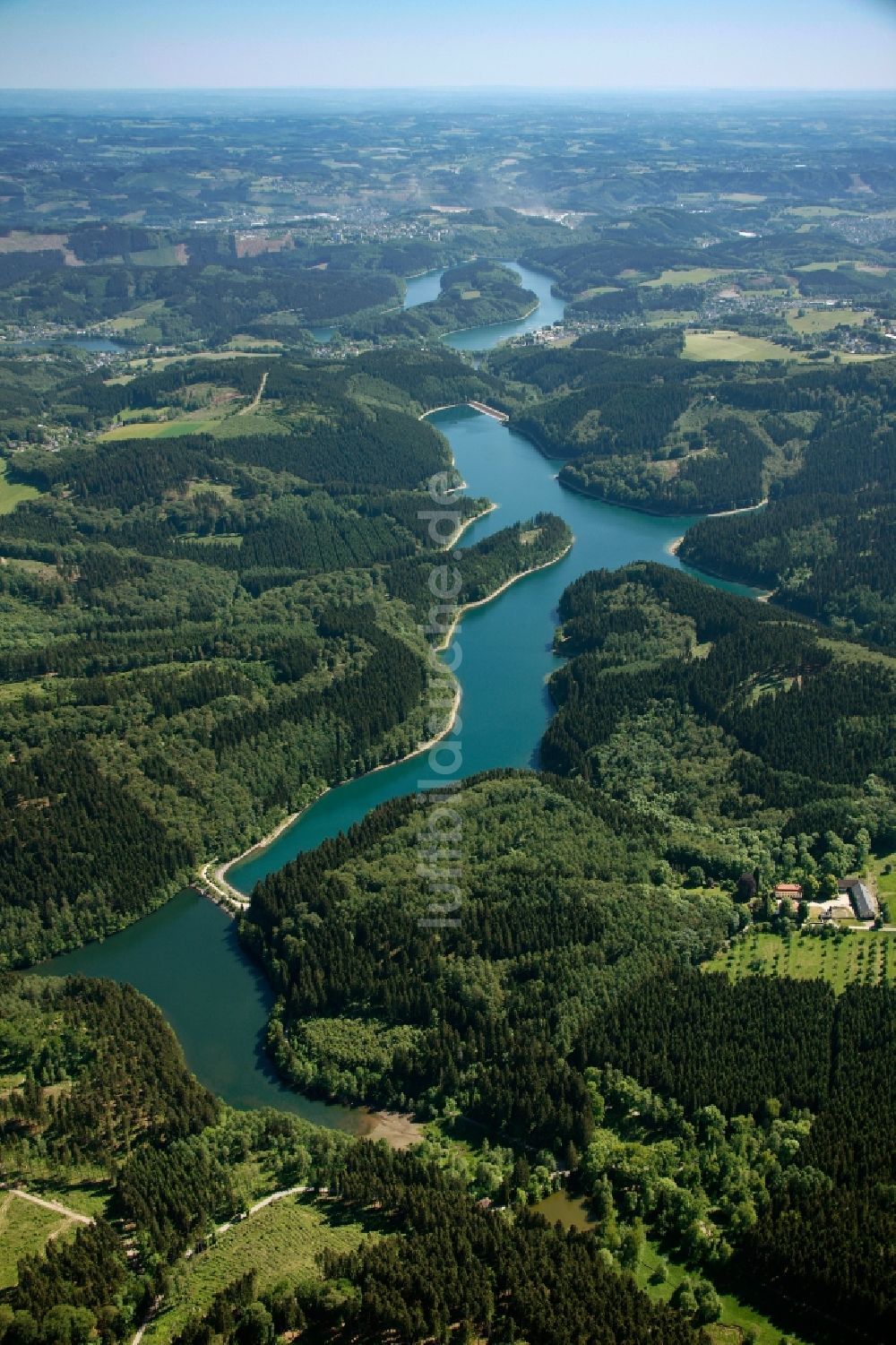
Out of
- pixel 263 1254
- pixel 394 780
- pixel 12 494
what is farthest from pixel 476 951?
pixel 12 494

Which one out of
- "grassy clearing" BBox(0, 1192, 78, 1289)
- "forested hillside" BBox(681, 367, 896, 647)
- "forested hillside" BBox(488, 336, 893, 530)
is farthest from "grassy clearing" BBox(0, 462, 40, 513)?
"grassy clearing" BBox(0, 1192, 78, 1289)

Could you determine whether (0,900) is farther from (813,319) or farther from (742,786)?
(813,319)

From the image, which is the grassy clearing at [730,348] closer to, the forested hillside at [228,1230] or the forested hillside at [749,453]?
the forested hillside at [749,453]

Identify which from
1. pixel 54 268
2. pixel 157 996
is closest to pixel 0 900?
pixel 157 996

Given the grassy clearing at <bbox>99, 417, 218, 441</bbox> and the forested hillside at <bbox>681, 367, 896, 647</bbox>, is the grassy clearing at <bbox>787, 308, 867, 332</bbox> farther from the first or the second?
the grassy clearing at <bbox>99, 417, 218, 441</bbox>

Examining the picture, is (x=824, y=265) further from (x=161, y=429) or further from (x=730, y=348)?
(x=161, y=429)

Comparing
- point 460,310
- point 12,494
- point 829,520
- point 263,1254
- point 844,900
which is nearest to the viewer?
point 263,1254
